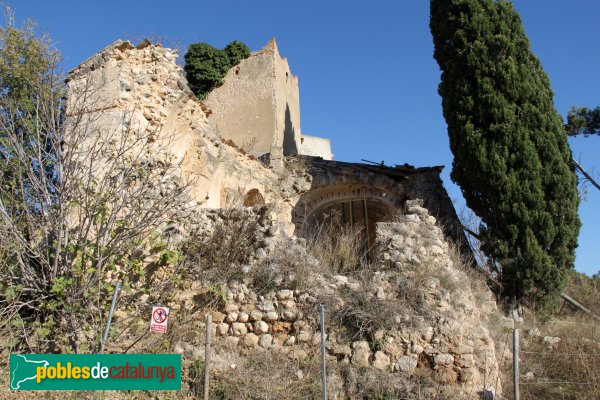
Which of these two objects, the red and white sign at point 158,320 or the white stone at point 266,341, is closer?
A: the red and white sign at point 158,320

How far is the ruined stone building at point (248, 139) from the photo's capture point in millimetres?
8617

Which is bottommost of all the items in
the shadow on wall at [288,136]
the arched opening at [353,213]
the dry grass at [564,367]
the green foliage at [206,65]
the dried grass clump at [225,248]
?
the dry grass at [564,367]

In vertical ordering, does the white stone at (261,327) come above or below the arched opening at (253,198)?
below

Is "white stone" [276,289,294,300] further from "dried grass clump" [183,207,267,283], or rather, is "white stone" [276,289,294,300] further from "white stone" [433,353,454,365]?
"white stone" [433,353,454,365]

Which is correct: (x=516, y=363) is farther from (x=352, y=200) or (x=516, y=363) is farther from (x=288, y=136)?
(x=288, y=136)

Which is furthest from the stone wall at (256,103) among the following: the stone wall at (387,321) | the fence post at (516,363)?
the fence post at (516,363)

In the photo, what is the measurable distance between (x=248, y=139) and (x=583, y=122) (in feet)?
37.2

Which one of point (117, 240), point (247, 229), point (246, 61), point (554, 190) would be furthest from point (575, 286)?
point (246, 61)

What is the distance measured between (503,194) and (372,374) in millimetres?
5673

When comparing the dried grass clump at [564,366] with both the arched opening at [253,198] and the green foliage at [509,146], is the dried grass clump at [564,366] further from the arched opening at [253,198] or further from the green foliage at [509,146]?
the arched opening at [253,198]

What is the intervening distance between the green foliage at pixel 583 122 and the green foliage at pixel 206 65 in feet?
41.5

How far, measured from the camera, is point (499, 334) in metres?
7.91

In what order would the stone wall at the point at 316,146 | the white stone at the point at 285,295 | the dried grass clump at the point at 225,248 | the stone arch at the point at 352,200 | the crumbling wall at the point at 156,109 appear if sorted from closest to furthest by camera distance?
the white stone at the point at 285,295 < the dried grass clump at the point at 225,248 < the crumbling wall at the point at 156,109 < the stone arch at the point at 352,200 < the stone wall at the point at 316,146

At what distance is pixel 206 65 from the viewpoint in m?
19.9
